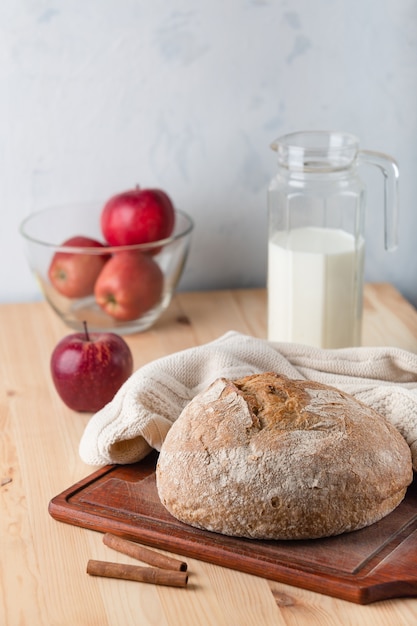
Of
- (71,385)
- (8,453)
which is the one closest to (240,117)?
(71,385)

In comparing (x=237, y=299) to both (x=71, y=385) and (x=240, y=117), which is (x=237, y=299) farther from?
(x=71, y=385)

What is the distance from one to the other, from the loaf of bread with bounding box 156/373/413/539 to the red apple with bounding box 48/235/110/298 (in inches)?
19.4

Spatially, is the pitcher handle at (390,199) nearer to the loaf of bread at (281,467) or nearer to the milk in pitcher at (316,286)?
the milk in pitcher at (316,286)

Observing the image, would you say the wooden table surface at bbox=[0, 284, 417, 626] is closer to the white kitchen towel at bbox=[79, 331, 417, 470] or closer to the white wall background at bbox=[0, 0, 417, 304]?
the white kitchen towel at bbox=[79, 331, 417, 470]

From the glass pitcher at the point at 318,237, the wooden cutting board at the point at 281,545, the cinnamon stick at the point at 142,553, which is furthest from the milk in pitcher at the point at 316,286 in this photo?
the cinnamon stick at the point at 142,553

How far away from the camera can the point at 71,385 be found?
109 centimetres

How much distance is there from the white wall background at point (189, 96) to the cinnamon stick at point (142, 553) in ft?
2.54

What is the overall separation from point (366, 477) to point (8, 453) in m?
0.42

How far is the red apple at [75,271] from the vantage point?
52.4 inches

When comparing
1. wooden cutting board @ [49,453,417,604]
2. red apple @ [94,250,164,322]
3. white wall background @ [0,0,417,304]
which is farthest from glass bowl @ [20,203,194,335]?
wooden cutting board @ [49,453,417,604]

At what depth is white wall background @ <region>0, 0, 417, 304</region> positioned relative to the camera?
4.65 feet

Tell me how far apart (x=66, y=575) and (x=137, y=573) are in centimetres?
6

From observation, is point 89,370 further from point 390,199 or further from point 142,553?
point 390,199

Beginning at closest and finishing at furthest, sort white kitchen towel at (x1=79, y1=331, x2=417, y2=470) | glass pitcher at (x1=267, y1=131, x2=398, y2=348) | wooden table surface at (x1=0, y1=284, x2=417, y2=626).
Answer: wooden table surface at (x1=0, y1=284, x2=417, y2=626) < white kitchen towel at (x1=79, y1=331, x2=417, y2=470) < glass pitcher at (x1=267, y1=131, x2=398, y2=348)
